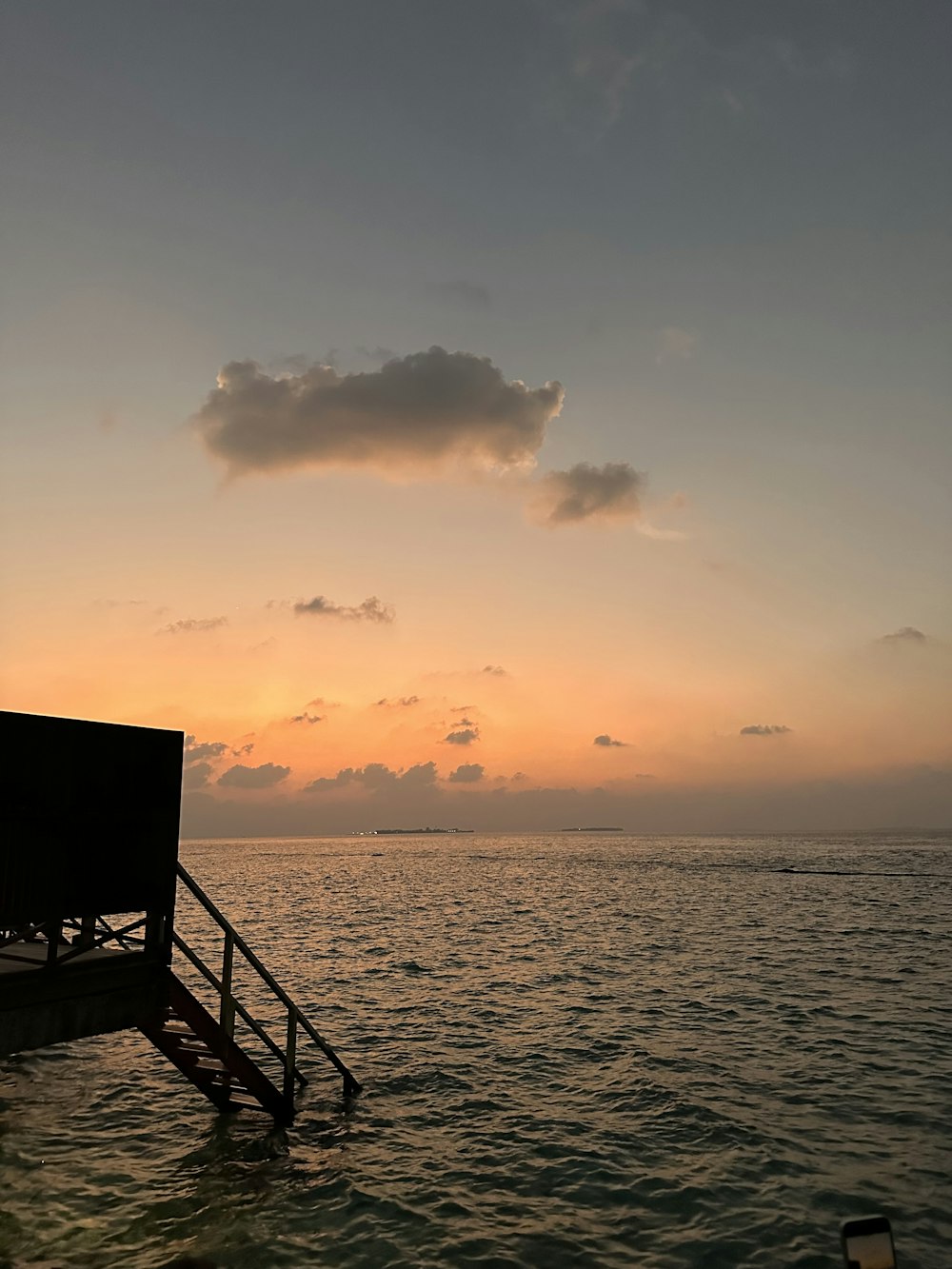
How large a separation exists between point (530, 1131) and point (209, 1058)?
699 centimetres

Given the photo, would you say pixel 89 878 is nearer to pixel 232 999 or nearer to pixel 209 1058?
pixel 232 999

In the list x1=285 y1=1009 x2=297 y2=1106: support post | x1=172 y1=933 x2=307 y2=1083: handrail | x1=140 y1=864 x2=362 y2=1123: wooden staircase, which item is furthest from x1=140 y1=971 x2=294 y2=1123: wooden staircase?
x1=172 y1=933 x2=307 y2=1083: handrail

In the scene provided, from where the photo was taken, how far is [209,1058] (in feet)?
57.4

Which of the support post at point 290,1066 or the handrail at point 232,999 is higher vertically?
the handrail at point 232,999

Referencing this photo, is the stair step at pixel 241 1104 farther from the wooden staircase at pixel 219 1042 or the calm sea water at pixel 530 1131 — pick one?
the calm sea water at pixel 530 1131

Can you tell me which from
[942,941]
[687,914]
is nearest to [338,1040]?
[942,941]

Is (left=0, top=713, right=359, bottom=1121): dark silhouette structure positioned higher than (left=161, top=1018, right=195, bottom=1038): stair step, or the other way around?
(left=0, top=713, right=359, bottom=1121): dark silhouette structure

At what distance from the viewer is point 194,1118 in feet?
62.3

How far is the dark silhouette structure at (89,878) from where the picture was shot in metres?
13.3

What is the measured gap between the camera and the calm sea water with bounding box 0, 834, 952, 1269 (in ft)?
44.7

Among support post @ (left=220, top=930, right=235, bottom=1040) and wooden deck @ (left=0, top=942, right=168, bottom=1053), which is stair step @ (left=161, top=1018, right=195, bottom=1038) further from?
wooden deck @ (left=0, top=942, right=168, bottom=1053)

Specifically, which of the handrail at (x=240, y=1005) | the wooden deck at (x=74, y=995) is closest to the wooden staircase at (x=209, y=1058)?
the handrail at (x=240, y=1005)

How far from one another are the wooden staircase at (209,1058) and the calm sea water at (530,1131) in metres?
0.52

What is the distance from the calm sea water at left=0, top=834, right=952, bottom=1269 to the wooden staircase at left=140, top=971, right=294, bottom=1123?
0.52m
